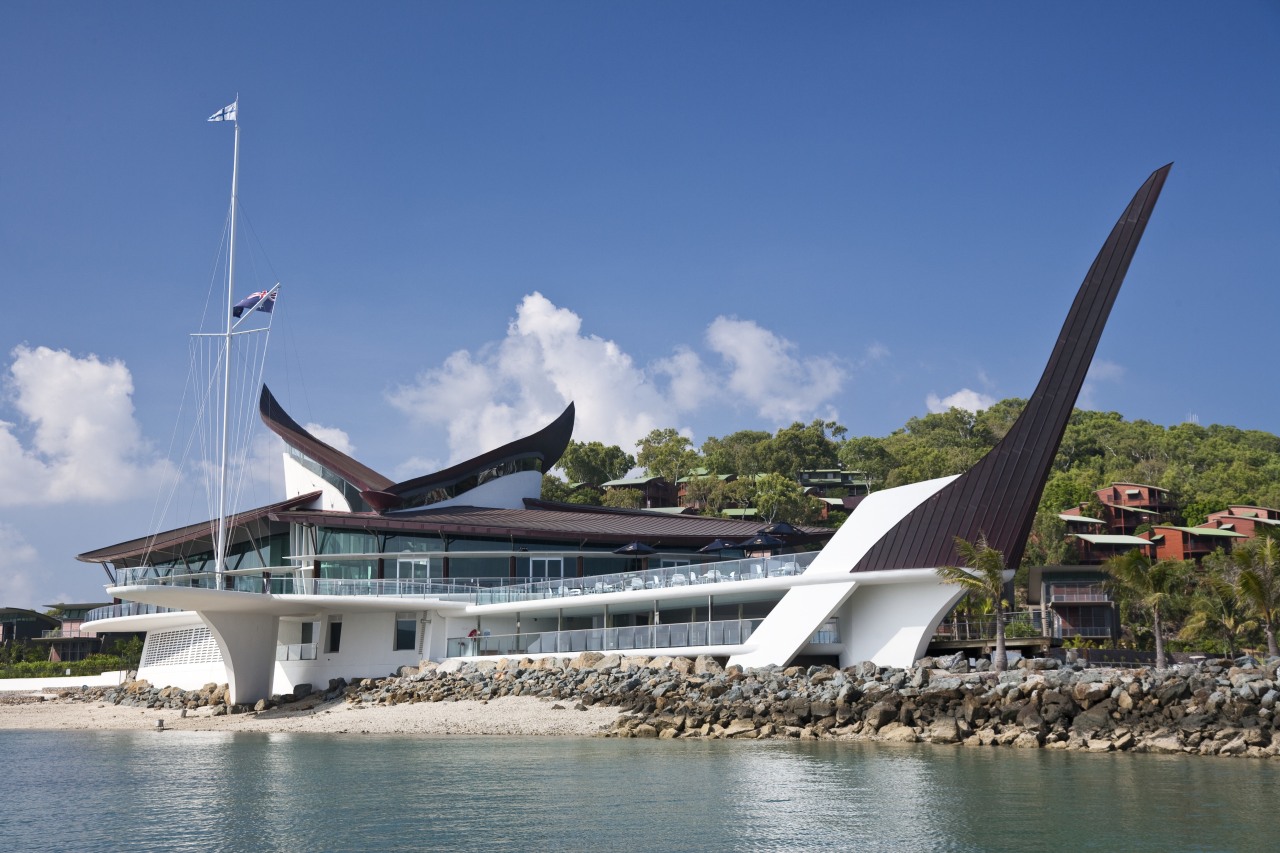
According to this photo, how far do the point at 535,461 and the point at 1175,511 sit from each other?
41.9 m

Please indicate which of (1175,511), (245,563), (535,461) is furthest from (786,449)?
(245,563)

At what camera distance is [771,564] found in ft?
114

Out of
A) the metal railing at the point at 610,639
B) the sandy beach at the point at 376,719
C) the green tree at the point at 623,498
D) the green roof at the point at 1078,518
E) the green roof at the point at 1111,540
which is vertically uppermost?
the green tree at the point at 623,498

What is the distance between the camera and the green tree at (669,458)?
3752 inches

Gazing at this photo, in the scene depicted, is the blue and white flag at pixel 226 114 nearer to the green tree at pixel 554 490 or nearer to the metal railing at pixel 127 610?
the metal railing at pixel 127 610

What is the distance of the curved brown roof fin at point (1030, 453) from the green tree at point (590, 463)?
64.7 meters

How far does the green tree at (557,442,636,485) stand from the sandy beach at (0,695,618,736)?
51.5 m

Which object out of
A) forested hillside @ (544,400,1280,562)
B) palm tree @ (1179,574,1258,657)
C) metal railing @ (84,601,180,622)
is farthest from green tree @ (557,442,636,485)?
palm tree @ (1179,574,1258,657)

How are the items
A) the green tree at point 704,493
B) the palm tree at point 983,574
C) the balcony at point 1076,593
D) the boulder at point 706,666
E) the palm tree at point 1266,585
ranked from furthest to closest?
the green tree at point 704,493
the balcony at point 1076,593
the boulder at point 706,666
the palm tree at point 983,574
the palm tree at point 1266,585

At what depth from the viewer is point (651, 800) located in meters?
19.6

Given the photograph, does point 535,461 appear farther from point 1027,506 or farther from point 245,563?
point 1027,506

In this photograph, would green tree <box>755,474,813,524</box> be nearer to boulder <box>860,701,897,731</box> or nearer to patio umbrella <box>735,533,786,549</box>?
patio umbrella <box>735,533,786,549</box>

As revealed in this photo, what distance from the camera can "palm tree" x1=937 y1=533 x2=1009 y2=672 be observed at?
3005 cm

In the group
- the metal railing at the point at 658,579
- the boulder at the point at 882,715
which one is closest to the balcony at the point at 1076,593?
the metal railing at the point at 658,579
